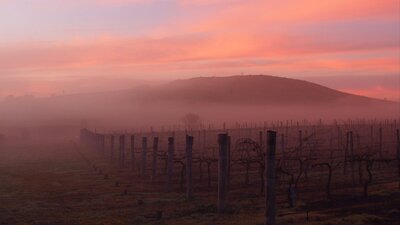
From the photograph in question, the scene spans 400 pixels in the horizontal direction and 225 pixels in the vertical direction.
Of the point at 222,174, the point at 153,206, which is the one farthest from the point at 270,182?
the point at 153,206

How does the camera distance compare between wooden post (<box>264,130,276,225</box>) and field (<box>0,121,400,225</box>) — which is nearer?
wooden post (<box>264,130,276,225</box>)

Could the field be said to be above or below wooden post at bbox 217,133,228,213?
below

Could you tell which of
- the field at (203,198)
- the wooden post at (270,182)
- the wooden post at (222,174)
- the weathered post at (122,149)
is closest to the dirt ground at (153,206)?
the field at (203,198)

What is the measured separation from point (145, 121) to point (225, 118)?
28577mm

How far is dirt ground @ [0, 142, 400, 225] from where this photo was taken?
1964 centimetres

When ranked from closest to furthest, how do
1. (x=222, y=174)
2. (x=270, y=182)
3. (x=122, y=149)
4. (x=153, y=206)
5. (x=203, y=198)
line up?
(x=270, y=182)
(x=222, y=174)
(x=153, y=206)
(x=203, y=198)
(x=122, y=149)

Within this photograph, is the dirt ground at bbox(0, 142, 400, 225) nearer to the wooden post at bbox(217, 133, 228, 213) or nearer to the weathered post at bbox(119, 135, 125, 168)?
the wooden post at bbox(217, 133, 228, 213)

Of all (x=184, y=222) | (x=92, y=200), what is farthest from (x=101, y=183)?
(x=184, y=222)

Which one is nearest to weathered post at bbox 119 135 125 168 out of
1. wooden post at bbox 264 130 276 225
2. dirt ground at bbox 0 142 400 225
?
dirt ground at bbox 0 142 400 225

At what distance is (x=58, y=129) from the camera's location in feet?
448

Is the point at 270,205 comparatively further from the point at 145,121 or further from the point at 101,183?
the point at 145,121

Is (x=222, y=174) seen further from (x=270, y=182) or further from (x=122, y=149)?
(x=122, y=149)

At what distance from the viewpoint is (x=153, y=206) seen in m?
23.6

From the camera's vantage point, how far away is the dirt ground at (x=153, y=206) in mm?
19641
